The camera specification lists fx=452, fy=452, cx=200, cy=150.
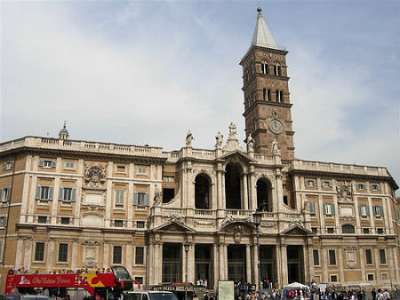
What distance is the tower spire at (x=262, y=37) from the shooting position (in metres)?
68.6

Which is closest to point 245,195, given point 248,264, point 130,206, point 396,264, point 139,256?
point 248,264

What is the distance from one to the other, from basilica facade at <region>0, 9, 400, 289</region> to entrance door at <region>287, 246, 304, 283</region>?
0.44ft

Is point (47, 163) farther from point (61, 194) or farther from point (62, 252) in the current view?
point (62, 252)

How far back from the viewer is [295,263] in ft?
174

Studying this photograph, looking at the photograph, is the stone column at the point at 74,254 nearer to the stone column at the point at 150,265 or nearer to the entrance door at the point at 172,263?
the stone column at the point at 150,265

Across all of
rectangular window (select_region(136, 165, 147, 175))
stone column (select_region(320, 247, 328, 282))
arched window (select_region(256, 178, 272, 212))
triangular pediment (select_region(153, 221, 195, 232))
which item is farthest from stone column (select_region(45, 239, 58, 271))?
stone column (select_region(320, 247, 328, 282))

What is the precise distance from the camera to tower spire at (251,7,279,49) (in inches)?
2699

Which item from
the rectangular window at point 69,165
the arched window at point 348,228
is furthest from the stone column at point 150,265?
the arched window at point 348,228

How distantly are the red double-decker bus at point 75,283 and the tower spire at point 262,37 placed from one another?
157 ft

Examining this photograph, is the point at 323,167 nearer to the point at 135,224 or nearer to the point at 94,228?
the point at 135,224

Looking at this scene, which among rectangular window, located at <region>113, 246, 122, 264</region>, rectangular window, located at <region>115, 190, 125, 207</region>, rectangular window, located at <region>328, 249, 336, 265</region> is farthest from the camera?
rectangular window, located at <region>328, 249, 336, 265</region>

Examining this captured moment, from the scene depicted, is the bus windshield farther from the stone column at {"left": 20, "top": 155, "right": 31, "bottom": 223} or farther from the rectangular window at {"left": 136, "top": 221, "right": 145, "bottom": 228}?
the stone column at {"left": 20, "top": 155, "right": 31, "bottom": 223}

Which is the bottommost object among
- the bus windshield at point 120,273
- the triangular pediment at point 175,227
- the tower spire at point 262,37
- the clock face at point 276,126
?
the bus windshield at point 120,273

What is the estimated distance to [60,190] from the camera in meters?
47.0
